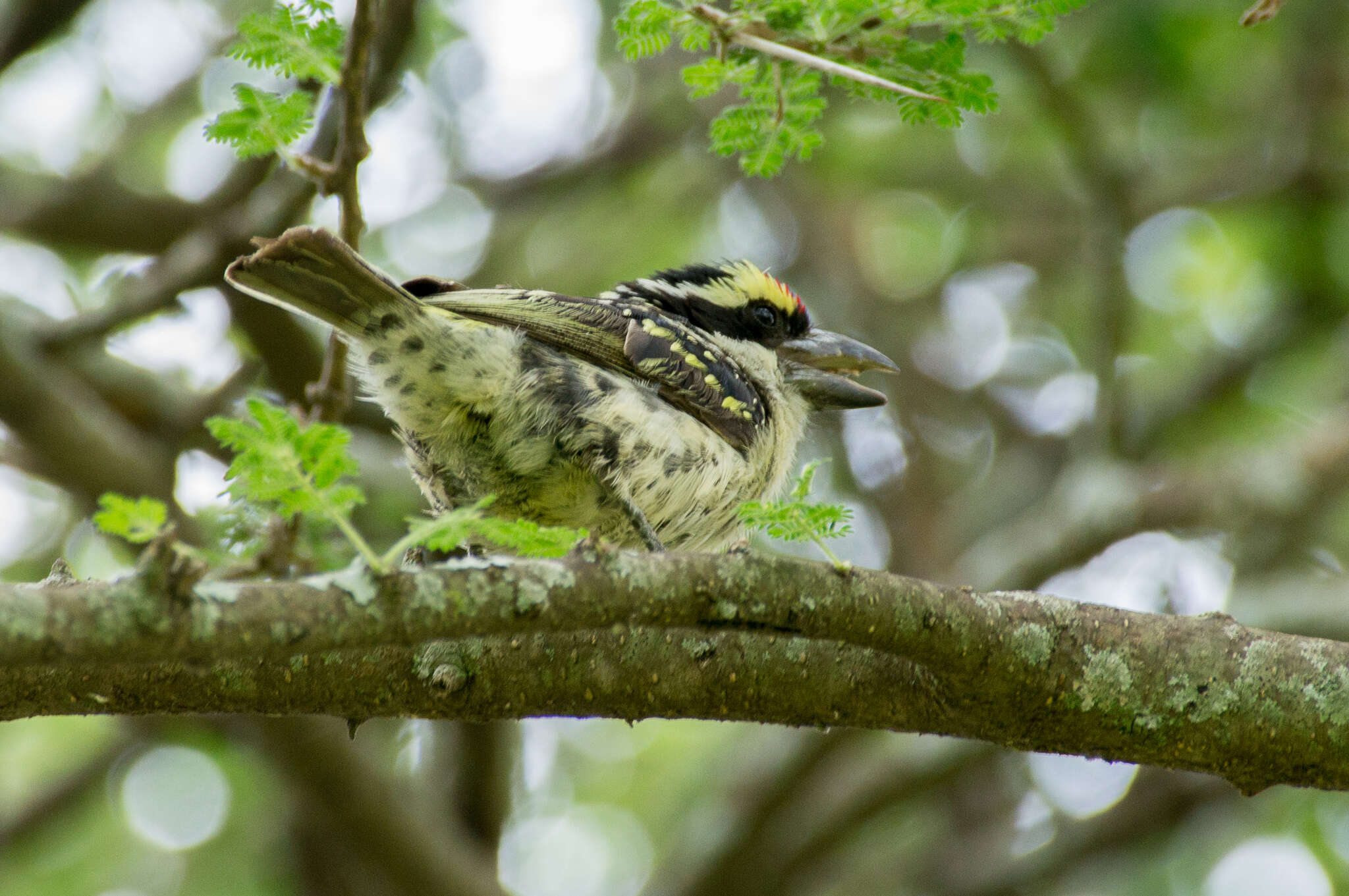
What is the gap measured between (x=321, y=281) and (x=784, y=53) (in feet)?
4.29

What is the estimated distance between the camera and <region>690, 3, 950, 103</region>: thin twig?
2.50 meters

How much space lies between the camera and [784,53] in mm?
2559

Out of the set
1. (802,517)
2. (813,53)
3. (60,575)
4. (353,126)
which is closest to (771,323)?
(813,53)

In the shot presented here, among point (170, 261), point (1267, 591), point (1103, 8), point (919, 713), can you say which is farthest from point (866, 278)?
point (919, 713)

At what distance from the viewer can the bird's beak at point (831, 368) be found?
4406 mm

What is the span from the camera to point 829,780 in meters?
6.57

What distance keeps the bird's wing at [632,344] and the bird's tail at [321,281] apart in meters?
0.22

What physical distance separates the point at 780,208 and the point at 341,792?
529 cm

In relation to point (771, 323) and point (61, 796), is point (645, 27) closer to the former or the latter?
point (771, 323)

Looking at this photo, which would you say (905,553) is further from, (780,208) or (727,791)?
(780,208)

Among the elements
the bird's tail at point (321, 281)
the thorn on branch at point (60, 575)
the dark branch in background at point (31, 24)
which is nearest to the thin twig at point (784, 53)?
the bird's tail at point (321, 281)

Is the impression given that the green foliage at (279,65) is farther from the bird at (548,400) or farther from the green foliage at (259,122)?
the bird at (548,400)

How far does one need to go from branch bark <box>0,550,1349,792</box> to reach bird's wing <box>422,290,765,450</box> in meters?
1.28

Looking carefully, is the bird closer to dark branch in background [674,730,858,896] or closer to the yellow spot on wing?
the yellow spot on wing
